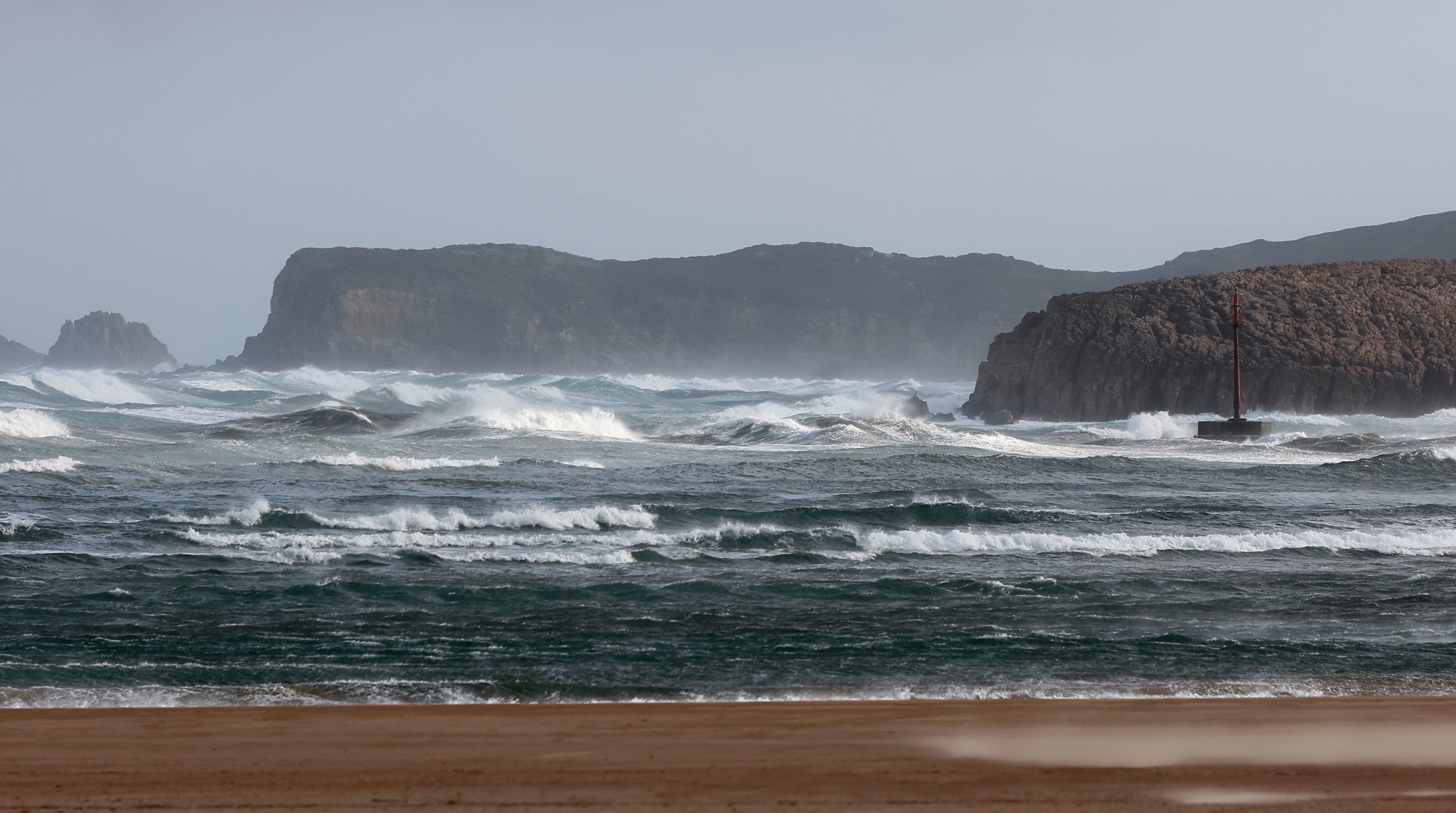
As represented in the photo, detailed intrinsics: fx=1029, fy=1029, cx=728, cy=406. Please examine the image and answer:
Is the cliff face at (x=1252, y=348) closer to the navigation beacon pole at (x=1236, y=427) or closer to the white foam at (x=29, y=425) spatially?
the navigation beacon pole at (x=1236, y=427)

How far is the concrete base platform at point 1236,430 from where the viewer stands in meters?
32.0

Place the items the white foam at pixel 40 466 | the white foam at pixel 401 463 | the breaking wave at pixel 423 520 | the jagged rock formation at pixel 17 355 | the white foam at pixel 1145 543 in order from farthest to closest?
1. the jagged rock formation at pixel 17 355
2. the white foam at pixel 401 463
3. the white foam at pixel 40 466
4. the breaking wave at pixel 423 520
5. the white foam at pixel 1145 543

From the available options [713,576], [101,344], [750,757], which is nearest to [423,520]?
[713,576]

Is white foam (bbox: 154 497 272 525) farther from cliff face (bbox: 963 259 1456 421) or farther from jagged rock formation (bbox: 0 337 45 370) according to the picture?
jagged rock formation (bbox: 0 337 45 370)

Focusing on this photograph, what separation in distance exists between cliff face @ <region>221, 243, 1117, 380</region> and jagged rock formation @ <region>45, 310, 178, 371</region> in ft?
117

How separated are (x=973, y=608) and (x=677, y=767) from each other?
424cm

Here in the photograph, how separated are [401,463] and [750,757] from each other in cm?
1750

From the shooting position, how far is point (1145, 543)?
455 inches

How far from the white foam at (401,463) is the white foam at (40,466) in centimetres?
394

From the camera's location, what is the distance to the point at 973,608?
8195 millimetres

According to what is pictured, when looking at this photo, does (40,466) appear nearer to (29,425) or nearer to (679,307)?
(29,425)

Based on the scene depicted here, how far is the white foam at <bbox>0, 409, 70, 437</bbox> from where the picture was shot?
89.4 feet

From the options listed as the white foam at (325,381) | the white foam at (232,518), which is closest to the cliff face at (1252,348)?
the white foam at (232,518)

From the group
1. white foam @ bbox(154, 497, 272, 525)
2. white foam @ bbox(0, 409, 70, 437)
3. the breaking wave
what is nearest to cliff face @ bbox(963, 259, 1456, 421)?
the breaking wave
